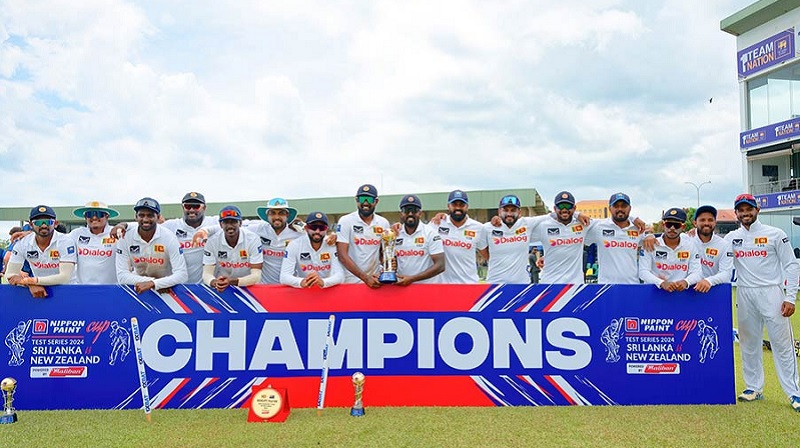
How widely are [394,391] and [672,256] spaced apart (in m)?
3.50

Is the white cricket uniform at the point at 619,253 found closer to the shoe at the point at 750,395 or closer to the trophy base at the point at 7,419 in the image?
the shoe at the point at 750,395

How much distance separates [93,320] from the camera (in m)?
6.07

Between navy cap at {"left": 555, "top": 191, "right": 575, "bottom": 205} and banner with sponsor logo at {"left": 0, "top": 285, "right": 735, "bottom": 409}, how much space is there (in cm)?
132

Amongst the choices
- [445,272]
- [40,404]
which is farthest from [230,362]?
[445,272]

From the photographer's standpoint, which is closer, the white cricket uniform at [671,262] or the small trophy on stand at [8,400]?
the small trophy on stand at [8,400]

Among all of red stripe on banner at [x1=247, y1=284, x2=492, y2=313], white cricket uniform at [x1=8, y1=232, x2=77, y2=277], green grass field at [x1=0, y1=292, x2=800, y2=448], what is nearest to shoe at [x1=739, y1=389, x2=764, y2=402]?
green grass field at [x1=0, y1=292, x2=800, y2=448]

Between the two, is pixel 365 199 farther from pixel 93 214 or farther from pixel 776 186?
pixel 776 186

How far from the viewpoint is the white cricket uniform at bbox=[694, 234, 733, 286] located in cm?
654

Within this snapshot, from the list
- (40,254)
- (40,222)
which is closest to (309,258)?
(40,222)

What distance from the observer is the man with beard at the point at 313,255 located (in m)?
6.41

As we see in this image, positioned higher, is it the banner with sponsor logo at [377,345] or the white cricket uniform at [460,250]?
the white cricket uniform at [460,250]

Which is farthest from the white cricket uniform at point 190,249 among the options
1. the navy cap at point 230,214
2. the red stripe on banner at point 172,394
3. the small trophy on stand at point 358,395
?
the small trophy on stand at point 358,395

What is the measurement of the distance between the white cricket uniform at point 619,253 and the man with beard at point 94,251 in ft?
19.3

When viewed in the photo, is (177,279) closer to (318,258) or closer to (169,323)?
(169,323)
